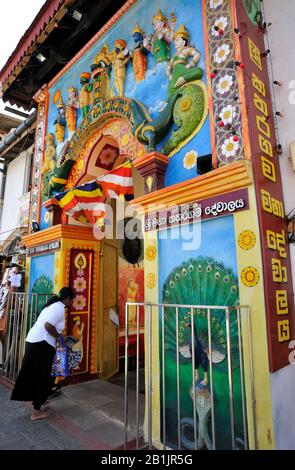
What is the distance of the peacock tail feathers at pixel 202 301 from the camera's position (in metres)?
2.75

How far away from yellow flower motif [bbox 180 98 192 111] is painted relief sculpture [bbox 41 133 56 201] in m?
3.53

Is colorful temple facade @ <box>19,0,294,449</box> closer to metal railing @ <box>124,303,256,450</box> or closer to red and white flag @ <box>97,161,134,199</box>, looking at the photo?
metal railing @ <box>124,303,256,450</box>

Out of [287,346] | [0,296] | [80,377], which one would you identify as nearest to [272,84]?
[287,346]

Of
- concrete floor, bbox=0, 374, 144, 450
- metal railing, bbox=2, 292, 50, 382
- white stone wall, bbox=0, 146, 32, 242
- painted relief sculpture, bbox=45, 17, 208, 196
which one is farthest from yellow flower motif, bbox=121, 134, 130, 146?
white stone wall, bbox=0, 146, 32, 242

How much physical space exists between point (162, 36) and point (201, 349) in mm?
3864

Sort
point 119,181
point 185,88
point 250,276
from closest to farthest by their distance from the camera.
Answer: point 250,276, point 185,88, point 119,181

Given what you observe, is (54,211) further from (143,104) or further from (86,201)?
(143,104)

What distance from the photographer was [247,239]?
2.72m

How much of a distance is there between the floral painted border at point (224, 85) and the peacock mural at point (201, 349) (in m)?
1.13

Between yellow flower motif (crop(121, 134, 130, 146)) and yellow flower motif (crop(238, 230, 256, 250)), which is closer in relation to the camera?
yellow flower motif (crop(238, 230, 256, 250))

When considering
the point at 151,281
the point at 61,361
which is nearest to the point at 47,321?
the point at 61,361

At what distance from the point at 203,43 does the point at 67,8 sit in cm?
292

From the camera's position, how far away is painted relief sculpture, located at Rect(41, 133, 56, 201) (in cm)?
636

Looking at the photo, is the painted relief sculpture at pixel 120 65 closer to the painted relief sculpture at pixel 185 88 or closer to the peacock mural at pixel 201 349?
the painted relief sculpture at pixel 185 88
